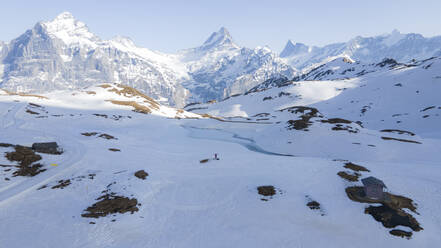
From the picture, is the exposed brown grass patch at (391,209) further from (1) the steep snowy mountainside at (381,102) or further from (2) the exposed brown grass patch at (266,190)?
(1) the steep snowy mountainside at (381,102)

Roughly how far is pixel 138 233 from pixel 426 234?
27.5 metres

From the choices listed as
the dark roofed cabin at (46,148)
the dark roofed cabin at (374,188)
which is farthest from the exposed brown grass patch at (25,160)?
the dark roofed cabin at (374,188)

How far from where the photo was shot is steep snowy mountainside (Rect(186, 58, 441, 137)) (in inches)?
→ 3809

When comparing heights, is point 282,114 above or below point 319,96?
below

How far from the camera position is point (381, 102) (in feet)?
426

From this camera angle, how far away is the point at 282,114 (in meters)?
130

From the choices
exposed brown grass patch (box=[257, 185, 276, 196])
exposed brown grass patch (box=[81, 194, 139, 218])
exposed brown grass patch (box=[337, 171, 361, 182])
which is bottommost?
exposed brown grass patch (box=[81, 194, 139, 218])

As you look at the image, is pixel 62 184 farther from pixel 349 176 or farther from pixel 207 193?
pixel 349 176

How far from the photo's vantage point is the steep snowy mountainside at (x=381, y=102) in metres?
96.8

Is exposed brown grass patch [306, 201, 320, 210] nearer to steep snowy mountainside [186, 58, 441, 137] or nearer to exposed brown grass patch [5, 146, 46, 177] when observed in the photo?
exposed brown grass patch [5, 146, 46, 177]

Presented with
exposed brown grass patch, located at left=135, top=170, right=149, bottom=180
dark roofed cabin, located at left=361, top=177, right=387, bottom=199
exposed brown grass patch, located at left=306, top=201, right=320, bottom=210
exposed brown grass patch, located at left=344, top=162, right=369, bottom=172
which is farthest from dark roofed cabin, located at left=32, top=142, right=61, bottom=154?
exposed brown grass patch, located at left=344, top=162, right=369, bottom=172

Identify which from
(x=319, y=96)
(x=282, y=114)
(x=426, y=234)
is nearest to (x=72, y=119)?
(x=426, y=234)

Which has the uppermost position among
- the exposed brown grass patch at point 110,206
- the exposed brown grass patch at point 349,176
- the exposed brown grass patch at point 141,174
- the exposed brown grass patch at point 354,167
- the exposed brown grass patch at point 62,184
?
the exposed brown grass patch at point 354,167

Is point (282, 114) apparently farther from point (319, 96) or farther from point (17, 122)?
point (17, 122)
